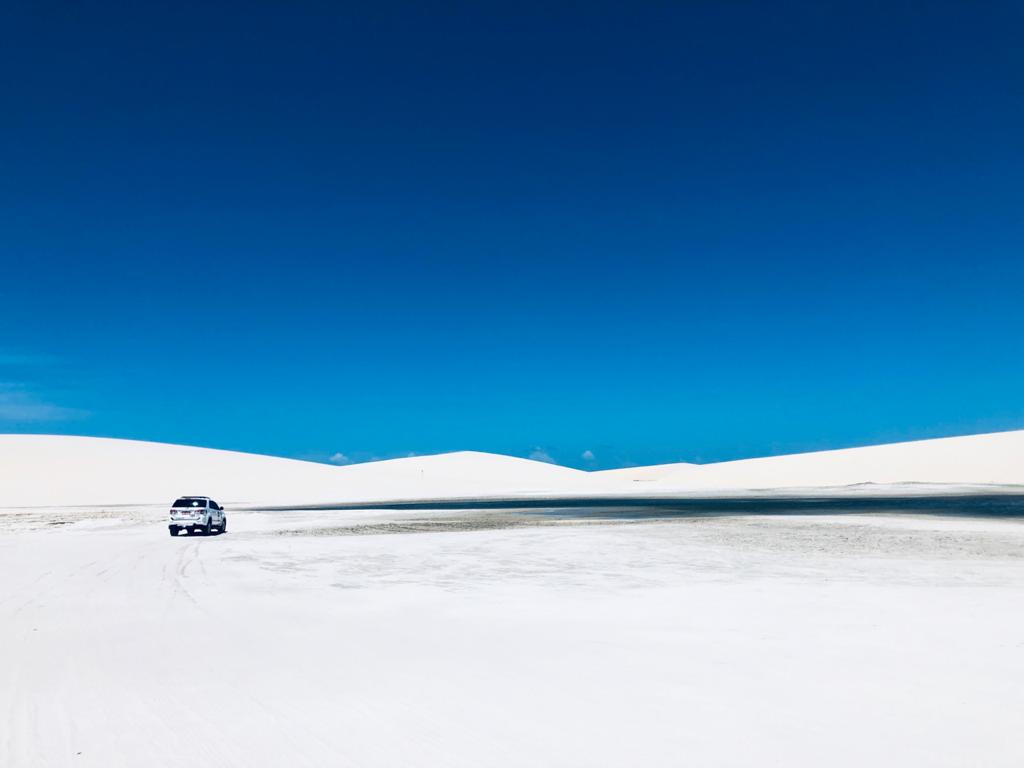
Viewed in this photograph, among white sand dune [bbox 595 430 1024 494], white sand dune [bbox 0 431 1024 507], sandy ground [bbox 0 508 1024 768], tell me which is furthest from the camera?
white sand dune [bbox 595 430 1024 494]

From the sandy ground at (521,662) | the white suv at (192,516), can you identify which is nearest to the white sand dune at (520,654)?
the sandy ground at (521,662)

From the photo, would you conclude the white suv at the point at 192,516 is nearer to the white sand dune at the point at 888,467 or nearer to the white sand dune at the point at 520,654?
the white sand dune at the point at 520,654

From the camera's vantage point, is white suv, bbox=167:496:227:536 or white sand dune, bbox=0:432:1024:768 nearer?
white sand dune, bbox=0:432:1024:768

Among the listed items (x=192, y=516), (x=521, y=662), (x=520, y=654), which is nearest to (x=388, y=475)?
(x=192, y=516)

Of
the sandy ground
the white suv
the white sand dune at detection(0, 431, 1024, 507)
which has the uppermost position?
the white sand dune at detection(0, 431, 1024, 507)

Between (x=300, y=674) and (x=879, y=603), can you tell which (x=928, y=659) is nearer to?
(x=879, y=603)

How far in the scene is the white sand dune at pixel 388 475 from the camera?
259ft

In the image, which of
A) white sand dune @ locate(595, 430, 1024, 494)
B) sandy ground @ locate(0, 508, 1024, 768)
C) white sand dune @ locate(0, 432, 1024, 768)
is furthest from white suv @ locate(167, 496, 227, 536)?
white sand dune @ locate(595, 430, 1024, 494)

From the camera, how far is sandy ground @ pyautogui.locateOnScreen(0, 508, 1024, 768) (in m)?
6.55

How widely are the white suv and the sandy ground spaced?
41.6 ft

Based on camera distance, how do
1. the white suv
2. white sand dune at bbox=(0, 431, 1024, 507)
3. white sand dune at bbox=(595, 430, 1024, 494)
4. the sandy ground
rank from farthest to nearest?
1. white sand dune at bbox=(595, 430, 1024, 494)
2. white sand dune at bbox=(0, 431, 1024, 507)
3. the white suv
4. the sandy ground

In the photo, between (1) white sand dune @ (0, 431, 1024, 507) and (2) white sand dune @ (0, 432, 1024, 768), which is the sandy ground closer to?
(2) white sand dune @ (0, 432, 1024, 768)

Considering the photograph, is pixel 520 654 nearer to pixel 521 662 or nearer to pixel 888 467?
pixel 521 662

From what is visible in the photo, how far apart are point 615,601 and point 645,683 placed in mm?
5570
